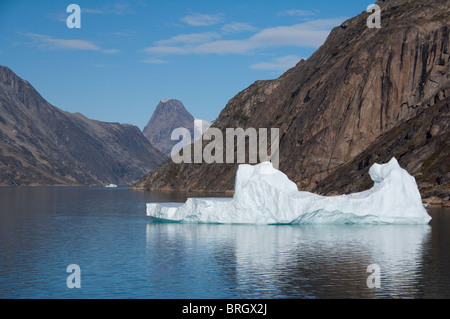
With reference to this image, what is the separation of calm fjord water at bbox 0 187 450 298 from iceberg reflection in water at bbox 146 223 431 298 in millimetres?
66

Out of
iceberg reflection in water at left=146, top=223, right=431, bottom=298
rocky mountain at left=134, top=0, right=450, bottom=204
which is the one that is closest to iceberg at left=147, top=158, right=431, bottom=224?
iceberg reflection in water at left=146, top=223, right=431, bottom=298

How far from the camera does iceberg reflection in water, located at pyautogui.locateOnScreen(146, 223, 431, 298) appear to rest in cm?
3646

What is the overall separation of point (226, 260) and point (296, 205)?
75.8 feet

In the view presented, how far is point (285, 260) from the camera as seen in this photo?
155 ft

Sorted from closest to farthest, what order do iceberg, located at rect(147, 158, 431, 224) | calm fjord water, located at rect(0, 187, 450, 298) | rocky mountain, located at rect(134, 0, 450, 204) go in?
calm fjord water, located at rect(0, 187, 450, 298), iceberg, located at rect(147, 158, 431, 224), rocky mountain, located at rect(134, 0, 450, 204)

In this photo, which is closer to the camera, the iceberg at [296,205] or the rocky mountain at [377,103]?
the iceberg at [296,205]

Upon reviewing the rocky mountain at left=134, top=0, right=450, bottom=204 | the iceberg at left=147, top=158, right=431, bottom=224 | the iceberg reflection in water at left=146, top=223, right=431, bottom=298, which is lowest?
the iceberg reflection in water at left=146, top=223, right=431, bottom=298

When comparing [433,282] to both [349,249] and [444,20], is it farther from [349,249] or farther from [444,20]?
[444,20]

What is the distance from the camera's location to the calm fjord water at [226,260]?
119ft

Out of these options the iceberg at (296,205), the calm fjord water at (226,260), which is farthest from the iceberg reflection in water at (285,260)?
the iceberg at (296,205)

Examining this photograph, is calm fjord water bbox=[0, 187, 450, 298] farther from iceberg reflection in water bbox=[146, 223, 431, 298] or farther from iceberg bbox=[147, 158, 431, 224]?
iceberg bbox=[147, 158, 431, 224]

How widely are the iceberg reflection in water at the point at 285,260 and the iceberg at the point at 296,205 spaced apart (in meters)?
1.17

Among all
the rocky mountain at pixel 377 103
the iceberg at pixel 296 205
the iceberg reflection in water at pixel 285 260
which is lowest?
the iceberg reflection in water at pixel 285 260

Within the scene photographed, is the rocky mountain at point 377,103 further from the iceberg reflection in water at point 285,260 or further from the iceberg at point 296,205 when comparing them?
the iceberg reflection in water at point 285,260
